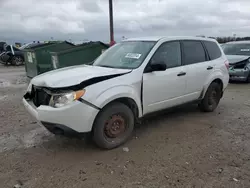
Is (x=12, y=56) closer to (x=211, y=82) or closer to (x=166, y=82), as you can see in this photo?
(x=211, y=82)

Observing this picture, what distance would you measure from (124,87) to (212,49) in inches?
110

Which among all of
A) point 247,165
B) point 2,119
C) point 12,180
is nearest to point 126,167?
point 12,180

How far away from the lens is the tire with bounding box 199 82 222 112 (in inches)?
208

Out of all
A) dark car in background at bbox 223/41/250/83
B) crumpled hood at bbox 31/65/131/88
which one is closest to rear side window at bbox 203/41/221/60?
crumpled hood at bbox 31/65/131/88

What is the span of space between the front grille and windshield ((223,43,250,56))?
9.05 metres

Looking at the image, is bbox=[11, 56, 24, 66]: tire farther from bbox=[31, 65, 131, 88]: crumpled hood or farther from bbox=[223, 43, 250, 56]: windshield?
bbox=[31, 65, 131, 88]: crumpled hood

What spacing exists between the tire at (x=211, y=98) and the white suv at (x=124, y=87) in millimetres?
23

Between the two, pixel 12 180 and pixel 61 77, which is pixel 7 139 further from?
pixel 61 77

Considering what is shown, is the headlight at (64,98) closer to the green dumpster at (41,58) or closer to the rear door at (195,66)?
the rear door at (195,66)

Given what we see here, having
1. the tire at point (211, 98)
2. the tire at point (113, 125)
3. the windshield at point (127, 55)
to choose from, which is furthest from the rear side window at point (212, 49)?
the tire at point (113, 125)

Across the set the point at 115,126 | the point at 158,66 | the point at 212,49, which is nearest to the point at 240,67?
the point at 212,49

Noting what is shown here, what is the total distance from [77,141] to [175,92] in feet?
6.43

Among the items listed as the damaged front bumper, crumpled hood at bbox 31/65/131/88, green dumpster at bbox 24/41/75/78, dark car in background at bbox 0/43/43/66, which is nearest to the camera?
the damaged front bumper

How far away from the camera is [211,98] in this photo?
542 cm
